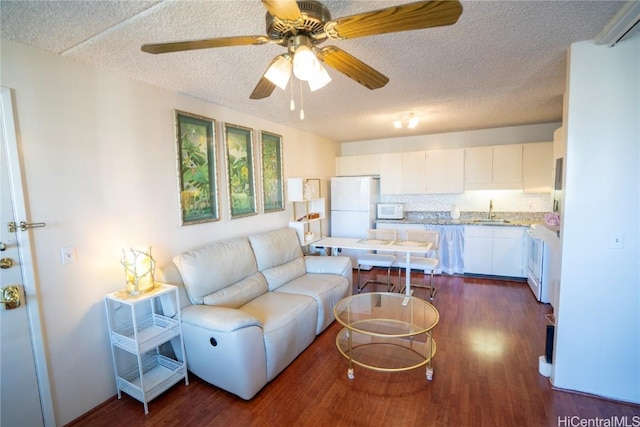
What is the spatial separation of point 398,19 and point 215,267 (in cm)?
231

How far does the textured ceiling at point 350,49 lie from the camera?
1479 millimetres

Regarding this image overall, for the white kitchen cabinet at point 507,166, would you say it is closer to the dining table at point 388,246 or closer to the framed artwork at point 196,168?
the dining table at point 388,246

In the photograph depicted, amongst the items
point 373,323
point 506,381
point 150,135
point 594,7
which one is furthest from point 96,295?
point 594,7

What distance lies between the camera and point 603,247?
1.97m

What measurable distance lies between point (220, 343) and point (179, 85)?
6.78ft

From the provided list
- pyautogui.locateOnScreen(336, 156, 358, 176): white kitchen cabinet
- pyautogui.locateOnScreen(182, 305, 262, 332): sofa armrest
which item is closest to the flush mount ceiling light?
pyautogui.locateOnScreen(336, 156, 358, 176): white kitchen cabinet

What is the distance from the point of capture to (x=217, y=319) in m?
2.12

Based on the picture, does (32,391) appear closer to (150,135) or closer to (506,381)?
(150,135)

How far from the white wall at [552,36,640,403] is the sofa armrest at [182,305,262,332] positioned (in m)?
2.24

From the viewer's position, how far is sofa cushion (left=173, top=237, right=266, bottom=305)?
2.47 meters

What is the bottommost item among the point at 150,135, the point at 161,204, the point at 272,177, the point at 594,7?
the point at 161,204

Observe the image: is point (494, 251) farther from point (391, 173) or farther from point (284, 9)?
point (284, 9)

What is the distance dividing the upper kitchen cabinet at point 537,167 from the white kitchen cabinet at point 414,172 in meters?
1.42

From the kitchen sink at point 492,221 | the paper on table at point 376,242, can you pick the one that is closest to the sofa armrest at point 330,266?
the paper on table at point 376,242
